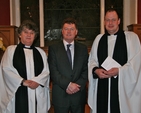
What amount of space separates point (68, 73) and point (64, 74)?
47mm

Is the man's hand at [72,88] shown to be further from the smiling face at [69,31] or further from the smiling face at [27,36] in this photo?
the smiling face at [27,36]

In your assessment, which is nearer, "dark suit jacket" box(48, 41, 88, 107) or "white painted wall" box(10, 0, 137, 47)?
"dark suit jacket" box(48, 41, 88, 107)

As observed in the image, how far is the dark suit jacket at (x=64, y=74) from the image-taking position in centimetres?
256

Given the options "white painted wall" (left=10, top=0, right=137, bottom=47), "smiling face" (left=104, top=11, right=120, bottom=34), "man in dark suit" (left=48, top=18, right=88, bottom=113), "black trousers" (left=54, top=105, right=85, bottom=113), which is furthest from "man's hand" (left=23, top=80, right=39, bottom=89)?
"white painted wall" (left=10, top=0, right=137, bottom=47)

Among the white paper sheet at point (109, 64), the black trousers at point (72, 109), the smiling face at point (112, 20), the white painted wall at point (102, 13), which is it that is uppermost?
the white painted wall at point (102, 13)

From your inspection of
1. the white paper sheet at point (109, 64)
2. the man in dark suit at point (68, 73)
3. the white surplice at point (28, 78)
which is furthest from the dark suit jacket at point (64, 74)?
the white paper sheet at point (109, 64)

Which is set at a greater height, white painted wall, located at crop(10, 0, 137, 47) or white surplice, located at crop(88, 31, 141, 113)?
white painted wall, located at crop(10, 0, 137, 47)

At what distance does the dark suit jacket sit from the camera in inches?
101

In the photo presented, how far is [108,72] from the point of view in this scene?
8.50ft

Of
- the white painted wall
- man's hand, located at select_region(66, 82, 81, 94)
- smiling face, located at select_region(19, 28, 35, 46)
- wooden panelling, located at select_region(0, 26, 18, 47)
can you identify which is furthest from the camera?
the white painted wall

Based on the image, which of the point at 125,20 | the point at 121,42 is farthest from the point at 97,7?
the point at 121,42

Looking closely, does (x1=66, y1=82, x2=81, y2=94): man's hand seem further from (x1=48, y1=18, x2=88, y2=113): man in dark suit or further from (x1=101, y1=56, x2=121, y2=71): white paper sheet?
(x1=101, y1=56, x2=121, y2=71): white paper sheet

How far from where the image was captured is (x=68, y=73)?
257 cm

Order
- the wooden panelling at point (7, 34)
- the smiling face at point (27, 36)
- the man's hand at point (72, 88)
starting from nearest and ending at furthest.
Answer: the man's hand at point (72, 88) → the smiling face at point (27, 36) → the wooden panelling at point (7, 34)
